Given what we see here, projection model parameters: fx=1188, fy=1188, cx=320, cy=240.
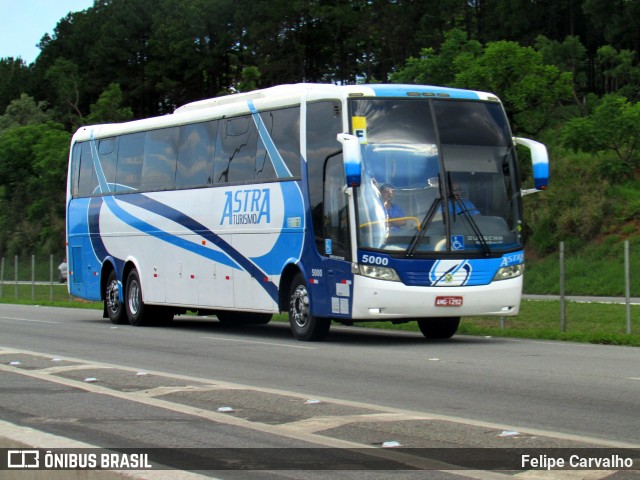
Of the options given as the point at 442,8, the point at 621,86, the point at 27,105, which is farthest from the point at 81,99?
the point at 621,86

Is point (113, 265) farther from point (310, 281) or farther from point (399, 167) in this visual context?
point (399, 167)

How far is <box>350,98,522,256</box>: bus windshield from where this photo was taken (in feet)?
56.4

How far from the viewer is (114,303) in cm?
2577

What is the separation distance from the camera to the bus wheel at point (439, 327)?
19.4 m

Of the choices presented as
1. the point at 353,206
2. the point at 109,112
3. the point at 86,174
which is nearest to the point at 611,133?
the point at 86,174

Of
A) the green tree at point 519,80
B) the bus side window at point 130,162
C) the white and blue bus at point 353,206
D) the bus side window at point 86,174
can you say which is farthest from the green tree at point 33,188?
the white and blue bus at point 353,206

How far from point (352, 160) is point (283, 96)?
334 cm

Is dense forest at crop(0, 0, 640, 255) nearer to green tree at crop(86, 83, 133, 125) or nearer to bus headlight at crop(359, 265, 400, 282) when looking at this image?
green tree at crop(86, 83, 133, 125)

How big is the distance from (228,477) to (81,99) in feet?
294

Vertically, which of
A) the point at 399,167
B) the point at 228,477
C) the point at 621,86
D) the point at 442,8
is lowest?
the point at 228,477

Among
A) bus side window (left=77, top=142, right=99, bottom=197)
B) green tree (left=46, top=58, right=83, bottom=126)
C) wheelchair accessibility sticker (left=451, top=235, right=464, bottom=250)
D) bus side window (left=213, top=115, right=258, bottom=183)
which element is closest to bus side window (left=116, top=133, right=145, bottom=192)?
bus side window (left=77, top=142, right=99, bottom=197)

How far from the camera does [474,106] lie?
18328 mm

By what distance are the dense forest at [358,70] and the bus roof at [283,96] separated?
20890 mm

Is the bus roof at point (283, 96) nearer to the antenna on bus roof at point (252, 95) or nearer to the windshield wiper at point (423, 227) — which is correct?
the antenna on bus roof at point (252, 95)
